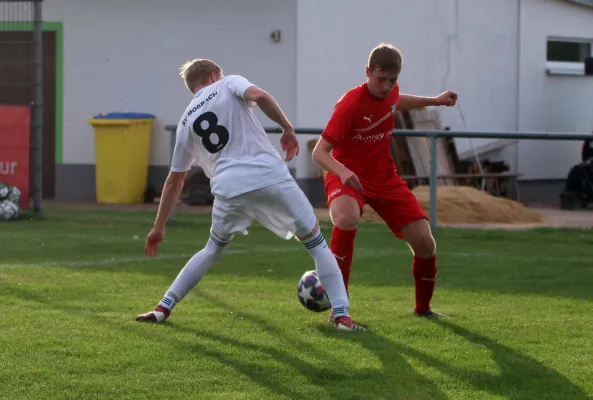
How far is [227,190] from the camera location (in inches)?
257

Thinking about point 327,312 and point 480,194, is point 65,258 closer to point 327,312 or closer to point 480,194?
point 327,312

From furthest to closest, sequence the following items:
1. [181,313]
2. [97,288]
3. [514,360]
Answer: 1. [97,288]
2. [181,313]
3. [514,360]

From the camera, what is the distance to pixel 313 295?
6938mm

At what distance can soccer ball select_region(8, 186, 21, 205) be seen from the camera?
1476 cm

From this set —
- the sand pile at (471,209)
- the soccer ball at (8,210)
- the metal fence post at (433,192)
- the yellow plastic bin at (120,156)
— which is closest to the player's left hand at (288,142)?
the metal fence post at (433,192)

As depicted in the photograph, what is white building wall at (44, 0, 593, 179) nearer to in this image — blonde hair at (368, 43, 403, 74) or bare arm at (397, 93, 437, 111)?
bare arm at (397, 93, 437, 111)

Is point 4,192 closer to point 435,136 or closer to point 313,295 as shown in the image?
point 435,136

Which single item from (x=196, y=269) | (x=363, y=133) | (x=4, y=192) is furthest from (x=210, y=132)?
(x=4, y=192)

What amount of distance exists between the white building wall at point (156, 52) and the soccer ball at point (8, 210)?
4302 millimetres

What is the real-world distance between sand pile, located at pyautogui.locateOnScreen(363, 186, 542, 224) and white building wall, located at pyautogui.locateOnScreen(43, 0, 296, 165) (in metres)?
3.51

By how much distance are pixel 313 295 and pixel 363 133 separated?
1038 millimetres

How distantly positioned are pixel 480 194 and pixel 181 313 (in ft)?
30.3

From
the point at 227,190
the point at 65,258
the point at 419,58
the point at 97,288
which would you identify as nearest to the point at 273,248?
the point at 65,258

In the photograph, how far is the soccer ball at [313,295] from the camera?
6.93 meters
